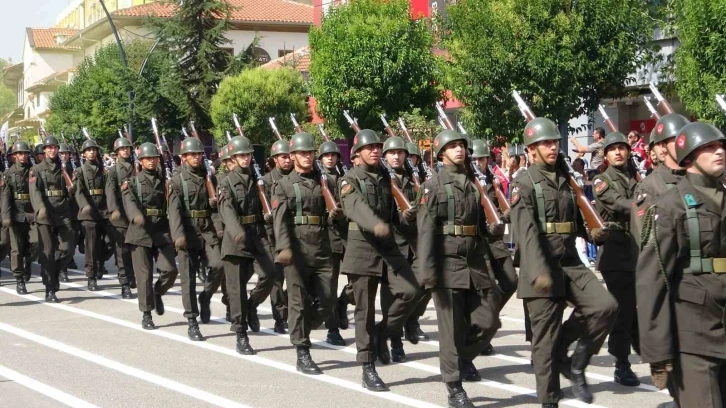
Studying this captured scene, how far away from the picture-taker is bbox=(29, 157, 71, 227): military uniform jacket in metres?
14.9

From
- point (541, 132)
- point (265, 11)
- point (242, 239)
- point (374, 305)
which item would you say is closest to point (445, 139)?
point (541, 132)

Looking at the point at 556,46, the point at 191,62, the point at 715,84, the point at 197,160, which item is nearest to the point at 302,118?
the point at 191,62

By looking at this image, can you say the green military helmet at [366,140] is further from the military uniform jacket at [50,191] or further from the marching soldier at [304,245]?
the military uniform jacket at [50,191]

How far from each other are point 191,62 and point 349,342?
31.8 m

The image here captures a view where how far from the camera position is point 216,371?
9766 mm

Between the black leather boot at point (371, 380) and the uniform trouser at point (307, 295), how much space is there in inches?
34.1

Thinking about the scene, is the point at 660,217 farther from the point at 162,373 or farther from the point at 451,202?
the point at 162,373

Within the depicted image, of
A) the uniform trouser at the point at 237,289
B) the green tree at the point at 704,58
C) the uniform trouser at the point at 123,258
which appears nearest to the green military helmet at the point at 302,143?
the uniform trouser at the point at 237,289

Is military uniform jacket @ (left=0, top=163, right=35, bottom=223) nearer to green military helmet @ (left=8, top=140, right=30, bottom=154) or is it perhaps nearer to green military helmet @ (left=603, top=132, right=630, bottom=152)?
green military helmet @ (left=8, top=140, right=30, bottom=154)

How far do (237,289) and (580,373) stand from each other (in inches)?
148

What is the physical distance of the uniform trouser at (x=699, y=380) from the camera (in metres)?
5.41

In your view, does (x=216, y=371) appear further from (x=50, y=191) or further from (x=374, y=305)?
(x=50, y=191)

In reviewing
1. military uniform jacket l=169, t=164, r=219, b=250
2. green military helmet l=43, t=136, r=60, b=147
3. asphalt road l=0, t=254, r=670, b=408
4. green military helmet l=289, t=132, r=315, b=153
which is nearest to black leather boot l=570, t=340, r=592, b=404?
asphalt road l=0, t=254, r=670, b=408

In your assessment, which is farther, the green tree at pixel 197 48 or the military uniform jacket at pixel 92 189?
the green tree at pixel 197 48
